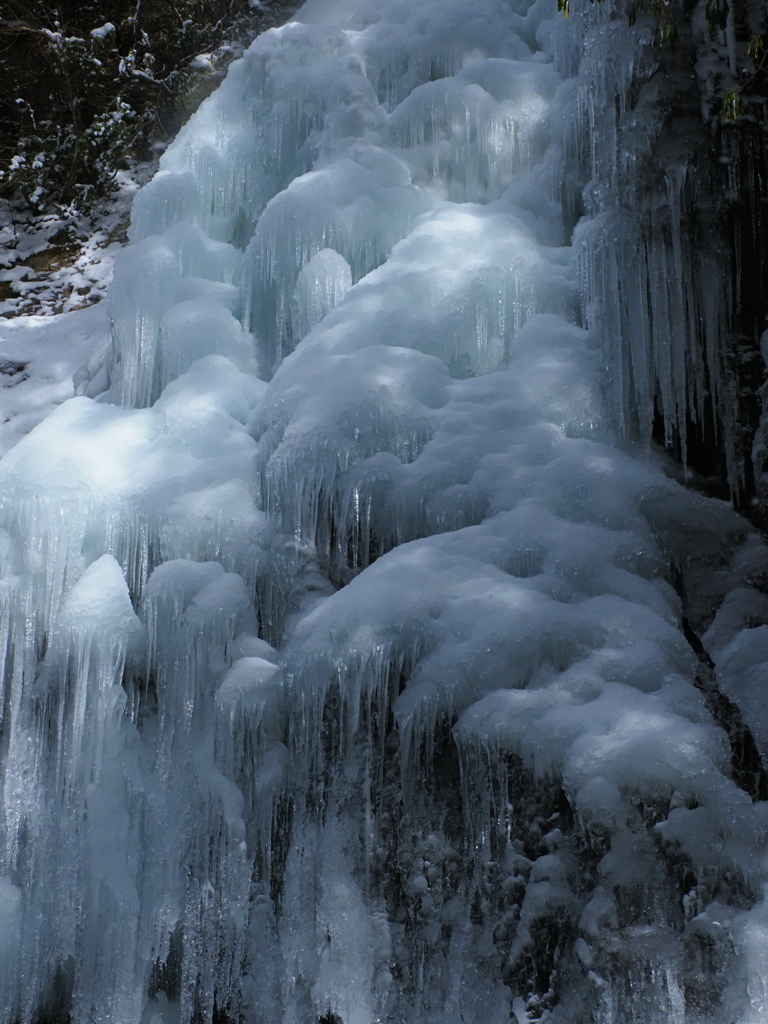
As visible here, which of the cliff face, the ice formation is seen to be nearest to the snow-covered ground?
the ice formation

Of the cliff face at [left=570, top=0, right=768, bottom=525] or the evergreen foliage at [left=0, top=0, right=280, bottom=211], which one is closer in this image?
the cliff face at [left=570, top=0, right=768, bottom=525]

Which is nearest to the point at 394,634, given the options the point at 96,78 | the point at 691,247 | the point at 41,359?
the point at 691,247

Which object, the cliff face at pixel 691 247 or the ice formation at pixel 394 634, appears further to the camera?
the cliff face at pixel 691 247

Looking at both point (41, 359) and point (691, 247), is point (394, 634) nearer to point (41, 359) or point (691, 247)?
point (691, 247)

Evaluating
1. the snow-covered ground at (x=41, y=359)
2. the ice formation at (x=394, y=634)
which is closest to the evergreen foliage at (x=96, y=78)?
the snow-covered ground at (x=41, y=359)

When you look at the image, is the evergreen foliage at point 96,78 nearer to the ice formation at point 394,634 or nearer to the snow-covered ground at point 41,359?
the snow-covered ground at point 41,359

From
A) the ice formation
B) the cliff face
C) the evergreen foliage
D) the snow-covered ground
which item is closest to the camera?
the ice formation

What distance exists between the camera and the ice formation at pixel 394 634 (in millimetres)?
3094

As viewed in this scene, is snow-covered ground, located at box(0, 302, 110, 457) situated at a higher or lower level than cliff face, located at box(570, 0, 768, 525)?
lower

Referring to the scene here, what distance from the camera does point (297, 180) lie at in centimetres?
514

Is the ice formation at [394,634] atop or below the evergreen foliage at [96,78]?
below

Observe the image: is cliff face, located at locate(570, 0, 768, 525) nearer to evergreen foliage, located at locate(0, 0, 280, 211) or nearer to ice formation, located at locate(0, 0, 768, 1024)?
ice formation, located at locate(0, 0, 768, 1024)

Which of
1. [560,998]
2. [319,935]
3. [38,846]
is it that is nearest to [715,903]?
[560,998]

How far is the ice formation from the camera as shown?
10.2 ft
